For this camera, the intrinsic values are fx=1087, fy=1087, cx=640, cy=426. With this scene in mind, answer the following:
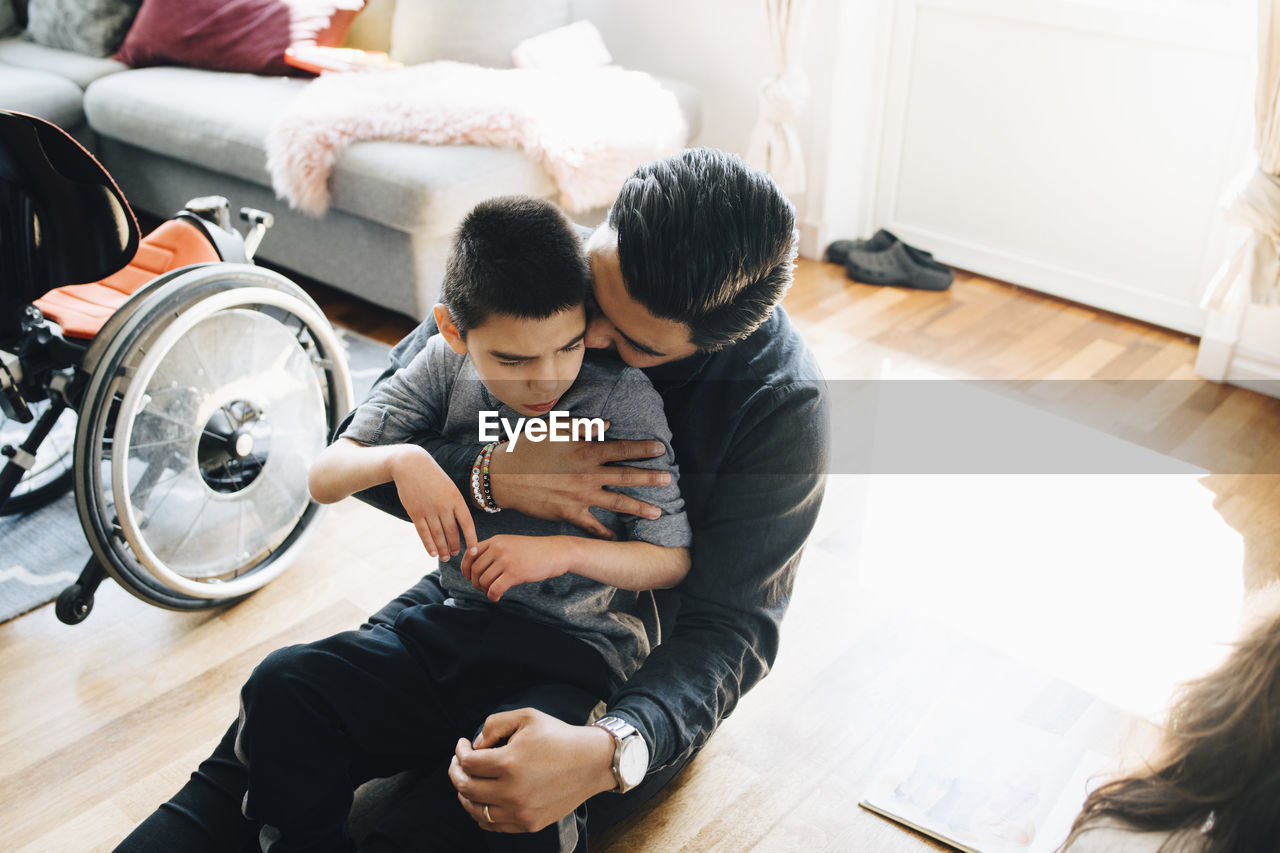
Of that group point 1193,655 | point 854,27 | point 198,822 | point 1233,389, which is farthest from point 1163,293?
point 198,822

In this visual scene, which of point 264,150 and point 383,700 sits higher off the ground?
point 264,150

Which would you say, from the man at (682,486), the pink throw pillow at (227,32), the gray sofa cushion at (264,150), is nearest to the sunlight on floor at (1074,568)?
the man at (682,486)

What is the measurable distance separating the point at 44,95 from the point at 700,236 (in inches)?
114

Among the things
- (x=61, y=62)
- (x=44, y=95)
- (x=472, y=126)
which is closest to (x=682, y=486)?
(x=472, y=126)

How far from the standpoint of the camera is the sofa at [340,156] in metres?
2.60

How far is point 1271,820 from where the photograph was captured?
2.53 feet

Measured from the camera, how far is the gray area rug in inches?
73.7

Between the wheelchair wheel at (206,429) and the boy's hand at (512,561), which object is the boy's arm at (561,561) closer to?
the boy's hand at (512,561)

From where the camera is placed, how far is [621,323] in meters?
1.10

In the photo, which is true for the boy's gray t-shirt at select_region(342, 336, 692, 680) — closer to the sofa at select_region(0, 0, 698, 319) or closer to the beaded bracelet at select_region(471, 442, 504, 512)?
the beaded bracelet at select_region(471, 442, 504, 512)

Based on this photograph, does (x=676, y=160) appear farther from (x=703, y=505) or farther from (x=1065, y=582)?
(x=1065, y=582)

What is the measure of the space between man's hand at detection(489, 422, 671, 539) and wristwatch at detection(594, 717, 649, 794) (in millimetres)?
215

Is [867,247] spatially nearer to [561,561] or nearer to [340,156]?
[340,156]

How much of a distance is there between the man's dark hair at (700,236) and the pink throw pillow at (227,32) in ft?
8.38
